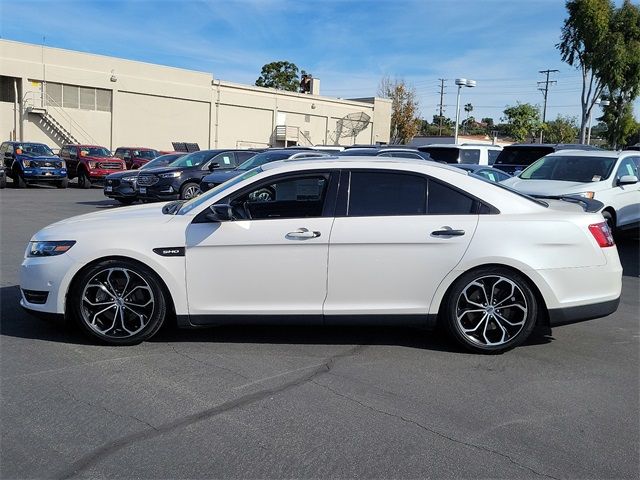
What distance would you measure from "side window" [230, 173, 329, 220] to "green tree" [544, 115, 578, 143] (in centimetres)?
6943

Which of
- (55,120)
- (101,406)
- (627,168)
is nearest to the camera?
(101,406)

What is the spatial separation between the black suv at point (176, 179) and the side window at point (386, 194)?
10.8m

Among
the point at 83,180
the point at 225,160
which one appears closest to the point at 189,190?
the point at 225,160

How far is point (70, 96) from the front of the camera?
37156 millimetres

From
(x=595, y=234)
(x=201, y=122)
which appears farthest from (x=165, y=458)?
(x=201, y=122)

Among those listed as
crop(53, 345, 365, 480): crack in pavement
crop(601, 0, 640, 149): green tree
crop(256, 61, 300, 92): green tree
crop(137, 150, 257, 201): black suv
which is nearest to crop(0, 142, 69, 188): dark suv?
crop(137, 150, 257, 201): black suv

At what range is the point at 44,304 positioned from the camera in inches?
193

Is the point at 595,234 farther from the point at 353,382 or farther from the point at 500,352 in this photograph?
the point at 353,382

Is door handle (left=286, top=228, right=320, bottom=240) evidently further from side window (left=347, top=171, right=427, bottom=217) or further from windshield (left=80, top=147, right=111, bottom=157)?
windshield (left=80, top=147, right=111, bottom=157)

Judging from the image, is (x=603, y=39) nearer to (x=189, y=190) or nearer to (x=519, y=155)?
(x=519, y=155)

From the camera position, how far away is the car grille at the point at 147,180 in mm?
15273

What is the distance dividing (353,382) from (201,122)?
137 ft

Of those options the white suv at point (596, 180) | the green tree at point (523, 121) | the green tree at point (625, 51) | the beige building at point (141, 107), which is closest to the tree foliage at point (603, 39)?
the green tree at point (625, 51)

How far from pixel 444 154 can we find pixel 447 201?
546 inches
